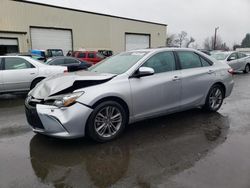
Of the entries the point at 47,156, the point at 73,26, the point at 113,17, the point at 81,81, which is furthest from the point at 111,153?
the point at 113,17

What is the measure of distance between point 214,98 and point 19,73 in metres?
6.16

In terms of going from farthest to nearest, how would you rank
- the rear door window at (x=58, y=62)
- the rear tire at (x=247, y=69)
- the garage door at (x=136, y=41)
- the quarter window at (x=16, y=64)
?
the garage door at (x=136, y=41), the rear tire at (x=247, y=69), the rear door window at (x=58, y=62), the quarter window at (x=16, y=64)

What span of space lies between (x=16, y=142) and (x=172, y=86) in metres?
3.11

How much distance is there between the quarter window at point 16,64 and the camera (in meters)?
8.03

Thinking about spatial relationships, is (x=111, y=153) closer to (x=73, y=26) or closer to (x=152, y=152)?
(x=152, y=152)

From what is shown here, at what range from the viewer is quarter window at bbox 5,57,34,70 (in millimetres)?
8031

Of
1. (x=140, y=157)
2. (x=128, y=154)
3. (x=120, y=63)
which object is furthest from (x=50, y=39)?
(x=140, y=157)

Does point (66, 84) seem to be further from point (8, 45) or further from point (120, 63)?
point (8, 45)

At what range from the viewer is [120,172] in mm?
3158

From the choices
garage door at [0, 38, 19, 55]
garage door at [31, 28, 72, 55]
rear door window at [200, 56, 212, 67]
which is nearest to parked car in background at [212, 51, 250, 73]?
rear door window at [200, 56, 212, 67]

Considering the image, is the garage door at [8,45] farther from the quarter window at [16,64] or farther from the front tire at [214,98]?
the front tire at [214,98]

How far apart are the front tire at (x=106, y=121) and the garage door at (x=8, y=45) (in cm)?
2165

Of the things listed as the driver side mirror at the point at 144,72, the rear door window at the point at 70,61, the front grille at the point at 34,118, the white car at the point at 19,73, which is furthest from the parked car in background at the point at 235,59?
the front grille at the point at 34,118

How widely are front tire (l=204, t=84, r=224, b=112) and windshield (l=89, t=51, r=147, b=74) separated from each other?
2.05 metres
